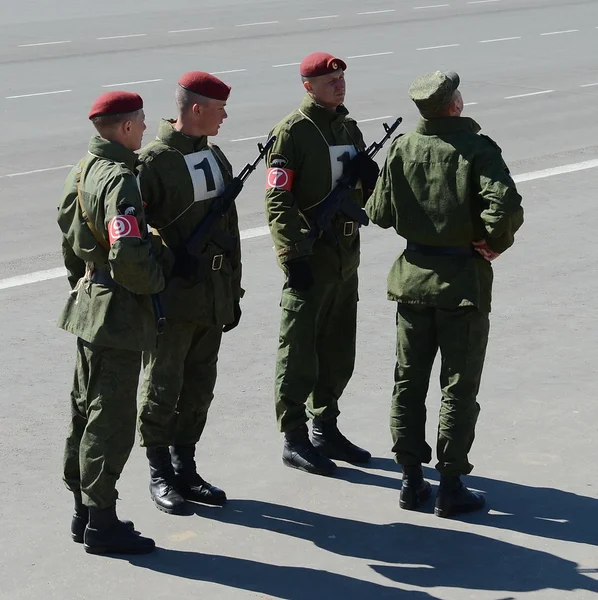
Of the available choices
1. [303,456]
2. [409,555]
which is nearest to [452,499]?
[409,555]

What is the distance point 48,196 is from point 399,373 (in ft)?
24.0

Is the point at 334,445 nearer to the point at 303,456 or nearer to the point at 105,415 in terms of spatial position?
the point at 303,456

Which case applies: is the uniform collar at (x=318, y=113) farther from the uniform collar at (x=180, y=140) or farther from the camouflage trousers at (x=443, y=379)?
the camouflage trousers at (x=443, y=379)

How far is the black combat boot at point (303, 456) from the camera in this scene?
21.3ft

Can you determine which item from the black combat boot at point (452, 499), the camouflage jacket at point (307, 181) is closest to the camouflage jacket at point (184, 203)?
the camouflage jacket at point (307, 181)

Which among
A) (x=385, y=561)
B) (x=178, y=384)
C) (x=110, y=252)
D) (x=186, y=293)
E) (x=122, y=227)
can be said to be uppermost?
(x=122, y=227)

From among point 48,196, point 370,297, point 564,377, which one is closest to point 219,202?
point 564,377

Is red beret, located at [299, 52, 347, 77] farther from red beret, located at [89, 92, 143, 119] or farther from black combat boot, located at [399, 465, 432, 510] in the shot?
black combat boot, located at [399, 465, 432, 510]

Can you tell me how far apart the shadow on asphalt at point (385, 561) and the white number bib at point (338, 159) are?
5.76 feet

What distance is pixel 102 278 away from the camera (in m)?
5.44

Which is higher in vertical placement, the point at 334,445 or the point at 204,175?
the point at 204,175

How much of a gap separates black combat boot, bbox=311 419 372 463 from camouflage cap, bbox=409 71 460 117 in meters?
1.87

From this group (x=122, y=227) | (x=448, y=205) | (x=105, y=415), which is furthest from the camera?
(x=448, y=205)

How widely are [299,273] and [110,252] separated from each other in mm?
1411
